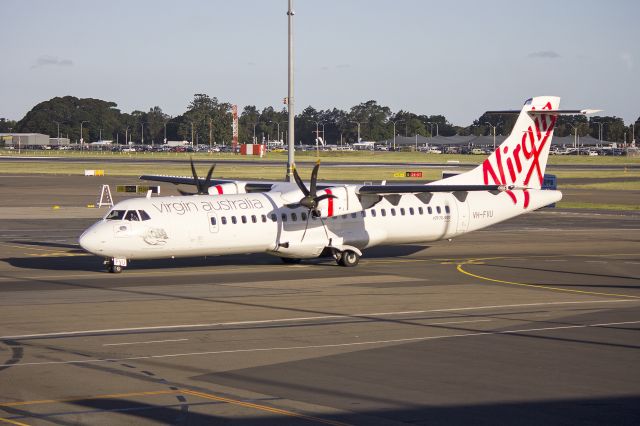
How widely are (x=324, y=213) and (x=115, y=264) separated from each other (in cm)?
768

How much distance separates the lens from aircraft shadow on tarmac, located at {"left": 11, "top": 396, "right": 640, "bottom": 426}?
549 inches

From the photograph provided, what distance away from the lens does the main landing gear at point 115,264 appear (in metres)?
31.6

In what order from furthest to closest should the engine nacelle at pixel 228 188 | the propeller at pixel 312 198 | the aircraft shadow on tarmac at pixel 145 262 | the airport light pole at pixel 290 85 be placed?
the airport light pole at pixel 290 85
the engine nacelle at pixel 228 188
the aircraft shadow on tarmac at pixel 145 262
the propeller at pixel 312 198

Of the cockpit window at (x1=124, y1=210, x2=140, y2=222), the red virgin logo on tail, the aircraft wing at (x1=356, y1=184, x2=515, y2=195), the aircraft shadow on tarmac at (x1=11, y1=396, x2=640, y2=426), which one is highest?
the red virgin logo on tail

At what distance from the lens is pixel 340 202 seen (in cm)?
3416

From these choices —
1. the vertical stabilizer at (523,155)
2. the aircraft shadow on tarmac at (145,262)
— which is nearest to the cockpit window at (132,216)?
the aircraft shadow on tarmac at (145,262)

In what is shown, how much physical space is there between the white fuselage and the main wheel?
0.39 m

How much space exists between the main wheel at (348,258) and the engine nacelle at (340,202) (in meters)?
1.59

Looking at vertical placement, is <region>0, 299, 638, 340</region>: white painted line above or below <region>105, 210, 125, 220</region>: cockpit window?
below

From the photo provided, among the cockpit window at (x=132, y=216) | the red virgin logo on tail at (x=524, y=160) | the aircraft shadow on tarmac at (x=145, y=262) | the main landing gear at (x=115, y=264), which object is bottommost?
the aircraft shadow on tarmac at (x=145, y=262)

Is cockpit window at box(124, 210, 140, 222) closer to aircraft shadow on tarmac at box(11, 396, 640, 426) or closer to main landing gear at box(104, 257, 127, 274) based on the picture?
main landing gear at box(104, 257, 127, 274)

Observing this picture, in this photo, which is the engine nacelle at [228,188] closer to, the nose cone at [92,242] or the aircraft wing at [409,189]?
the aircraft wing at [409,189]

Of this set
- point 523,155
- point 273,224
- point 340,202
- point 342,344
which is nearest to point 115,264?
point 273,224

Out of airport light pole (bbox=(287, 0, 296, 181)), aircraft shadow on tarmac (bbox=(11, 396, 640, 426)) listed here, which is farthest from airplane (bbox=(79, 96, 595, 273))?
aircraft shadow on tarmac (bbox=(11, 396, 640, 426))
